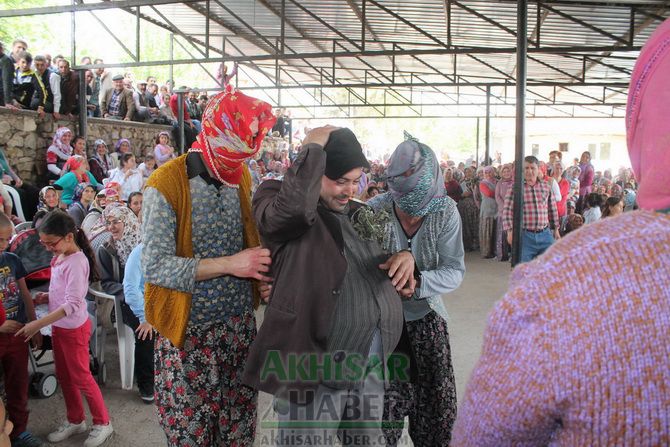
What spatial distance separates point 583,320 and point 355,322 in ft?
4.21

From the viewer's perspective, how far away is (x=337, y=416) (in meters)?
1.93

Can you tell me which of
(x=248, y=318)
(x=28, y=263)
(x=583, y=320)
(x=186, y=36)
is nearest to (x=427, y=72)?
(x=186, y=36)

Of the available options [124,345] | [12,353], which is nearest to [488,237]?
[124,345]

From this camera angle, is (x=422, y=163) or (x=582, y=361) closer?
(x=582, y=361)

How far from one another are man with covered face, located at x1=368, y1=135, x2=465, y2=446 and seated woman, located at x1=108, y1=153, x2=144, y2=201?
7134mm

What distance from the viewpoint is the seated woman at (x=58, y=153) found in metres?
9.37

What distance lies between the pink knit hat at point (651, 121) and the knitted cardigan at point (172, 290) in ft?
5.21

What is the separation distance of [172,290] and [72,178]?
6.63 meters

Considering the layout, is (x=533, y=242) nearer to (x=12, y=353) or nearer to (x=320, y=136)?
(x=320, y=136)

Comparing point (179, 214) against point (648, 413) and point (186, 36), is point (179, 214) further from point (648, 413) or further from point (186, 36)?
point (186, 36)

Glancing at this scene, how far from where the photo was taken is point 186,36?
1541 centimetres

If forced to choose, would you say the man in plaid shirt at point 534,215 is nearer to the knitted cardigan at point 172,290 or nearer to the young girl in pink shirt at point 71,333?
the young girl in pink shirt at point 71,333

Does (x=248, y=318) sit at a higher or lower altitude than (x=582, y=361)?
lower

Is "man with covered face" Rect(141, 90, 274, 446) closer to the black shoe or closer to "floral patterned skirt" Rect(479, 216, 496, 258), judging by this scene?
the black shoe
